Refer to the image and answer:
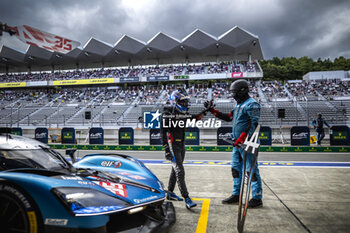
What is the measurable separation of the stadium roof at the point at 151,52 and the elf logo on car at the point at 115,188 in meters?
30.2

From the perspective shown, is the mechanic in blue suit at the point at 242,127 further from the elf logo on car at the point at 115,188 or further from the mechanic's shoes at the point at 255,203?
the elf logo on car at the point at 115,188

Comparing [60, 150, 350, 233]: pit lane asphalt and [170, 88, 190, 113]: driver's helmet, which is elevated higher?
[170, 88, 190, 113]: driver's helmet

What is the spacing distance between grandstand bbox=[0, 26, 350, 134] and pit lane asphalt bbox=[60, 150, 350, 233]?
14.3 m

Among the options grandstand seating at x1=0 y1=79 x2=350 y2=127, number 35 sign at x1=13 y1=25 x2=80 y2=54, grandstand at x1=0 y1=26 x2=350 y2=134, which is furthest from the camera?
grandstand at x1=0 y1=26 x2=350 y2=134

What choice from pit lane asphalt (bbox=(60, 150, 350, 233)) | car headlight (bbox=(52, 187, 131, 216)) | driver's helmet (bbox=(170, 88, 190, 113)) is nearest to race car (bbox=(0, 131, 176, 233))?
car headlight (bbox=(52, 187, 131, 216))

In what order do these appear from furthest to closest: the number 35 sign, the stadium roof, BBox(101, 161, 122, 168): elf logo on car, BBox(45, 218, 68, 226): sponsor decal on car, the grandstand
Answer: the stadium roof < the grandstand < BBox(101, 161, 122, 168): elf logo on car < the number 35 sign < BBox(45, 218, 68, 226): sponsor decal on car

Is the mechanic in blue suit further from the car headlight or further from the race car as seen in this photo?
the car headlight

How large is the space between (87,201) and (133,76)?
32.7 metres

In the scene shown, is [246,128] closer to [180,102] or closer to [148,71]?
[180,102]

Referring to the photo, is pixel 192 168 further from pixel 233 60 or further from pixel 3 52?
pixel 3 52

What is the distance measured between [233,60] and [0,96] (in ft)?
132

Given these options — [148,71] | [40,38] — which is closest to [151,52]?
[148,71]

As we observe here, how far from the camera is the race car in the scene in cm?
166

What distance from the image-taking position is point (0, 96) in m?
38.1
